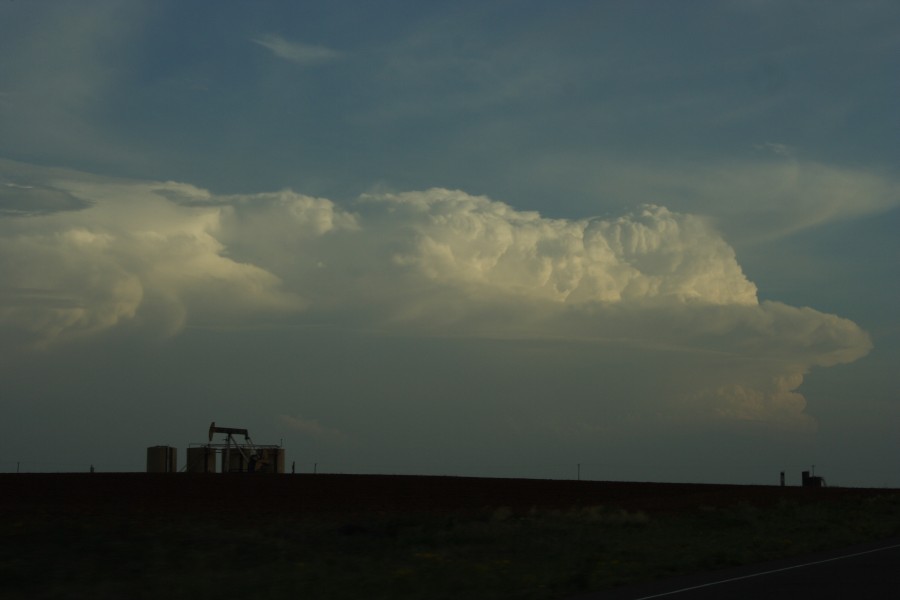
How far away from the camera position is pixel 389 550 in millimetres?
26766

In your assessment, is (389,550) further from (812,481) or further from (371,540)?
(812,481)

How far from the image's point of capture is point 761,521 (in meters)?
37.6

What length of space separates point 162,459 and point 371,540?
57708 mm

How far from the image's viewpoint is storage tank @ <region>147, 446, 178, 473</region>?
272ft

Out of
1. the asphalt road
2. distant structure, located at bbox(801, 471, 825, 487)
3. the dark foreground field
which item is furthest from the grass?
distant structure, located at bbox(801, 471, 825, 487)

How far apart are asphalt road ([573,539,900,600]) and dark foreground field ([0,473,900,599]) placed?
3.89 feet

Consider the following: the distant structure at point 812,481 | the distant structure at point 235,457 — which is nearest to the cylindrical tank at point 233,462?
the distant structure at point 235,457

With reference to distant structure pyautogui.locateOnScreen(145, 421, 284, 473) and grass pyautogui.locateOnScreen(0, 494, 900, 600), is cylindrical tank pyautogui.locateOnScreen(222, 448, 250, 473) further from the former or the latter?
grass pyautogui.locateOnScreen(0, 494, 900, 600)

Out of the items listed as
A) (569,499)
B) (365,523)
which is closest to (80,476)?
(569,499)

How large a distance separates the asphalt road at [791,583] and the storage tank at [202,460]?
6502 centimetres

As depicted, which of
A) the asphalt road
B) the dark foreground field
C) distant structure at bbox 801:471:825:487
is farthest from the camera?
distant structure at bbox 801:471:825:487

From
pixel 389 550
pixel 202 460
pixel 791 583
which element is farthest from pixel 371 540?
pixel 202 460

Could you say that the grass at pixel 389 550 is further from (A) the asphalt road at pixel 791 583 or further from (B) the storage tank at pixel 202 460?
(B) the storage tank at pixel 202 460

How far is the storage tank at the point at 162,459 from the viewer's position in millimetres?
82938
